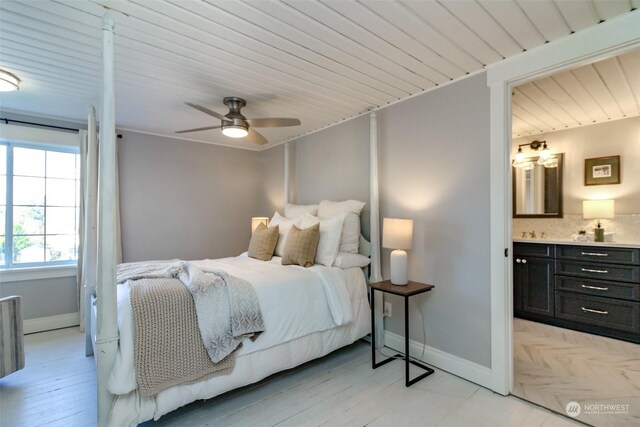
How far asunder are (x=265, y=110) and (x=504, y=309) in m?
2.78

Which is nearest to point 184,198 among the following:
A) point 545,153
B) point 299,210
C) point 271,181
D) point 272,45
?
point 271,181

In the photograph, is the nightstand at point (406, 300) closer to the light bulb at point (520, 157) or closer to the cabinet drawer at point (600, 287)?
Answer: the cabinet drawer at point (600, 287)

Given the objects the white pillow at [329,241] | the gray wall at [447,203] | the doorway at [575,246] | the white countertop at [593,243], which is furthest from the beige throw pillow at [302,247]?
the white countertop at [593,243]

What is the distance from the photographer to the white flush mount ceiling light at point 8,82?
2.35 meters

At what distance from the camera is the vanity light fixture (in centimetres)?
398

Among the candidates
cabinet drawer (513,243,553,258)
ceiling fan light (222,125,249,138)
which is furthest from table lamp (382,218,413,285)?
cabinet drawer (513,243,553,258)

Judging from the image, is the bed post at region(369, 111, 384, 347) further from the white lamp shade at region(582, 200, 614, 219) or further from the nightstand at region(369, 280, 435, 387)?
the white lamp shade at region(582, 200, 614, 219)

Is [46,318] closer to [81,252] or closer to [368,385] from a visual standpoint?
[81,252]

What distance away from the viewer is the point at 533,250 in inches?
140

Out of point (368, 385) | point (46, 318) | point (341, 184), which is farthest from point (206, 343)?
point (46, 318)

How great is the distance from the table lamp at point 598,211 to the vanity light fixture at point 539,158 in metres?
0.64

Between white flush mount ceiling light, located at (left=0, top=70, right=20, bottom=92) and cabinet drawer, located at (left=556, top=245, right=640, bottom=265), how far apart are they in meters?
5.35

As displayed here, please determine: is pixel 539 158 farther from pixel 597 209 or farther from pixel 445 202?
pixel 445 202

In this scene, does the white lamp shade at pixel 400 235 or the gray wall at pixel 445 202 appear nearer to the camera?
the gray wall at pixel 445 202
